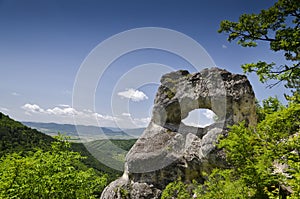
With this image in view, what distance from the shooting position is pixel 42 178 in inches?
327

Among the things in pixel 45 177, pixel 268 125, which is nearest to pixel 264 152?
pixel 268 125

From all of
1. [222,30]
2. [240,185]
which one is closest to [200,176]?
[240,185]

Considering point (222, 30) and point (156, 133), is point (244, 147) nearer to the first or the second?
point (222, 30)

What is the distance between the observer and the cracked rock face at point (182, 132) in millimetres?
17438

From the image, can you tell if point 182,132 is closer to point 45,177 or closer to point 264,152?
point 264,152

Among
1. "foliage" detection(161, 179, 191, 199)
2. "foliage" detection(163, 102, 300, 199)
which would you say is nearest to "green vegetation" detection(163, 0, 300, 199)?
"foliage" detection(163, 102, 300, 199)

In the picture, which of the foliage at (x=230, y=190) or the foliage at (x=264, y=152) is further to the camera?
Answer: the foliage at (x=230, y=190)

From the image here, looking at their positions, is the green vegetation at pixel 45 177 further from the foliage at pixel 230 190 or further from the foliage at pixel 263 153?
the foliage at pixel 263 153

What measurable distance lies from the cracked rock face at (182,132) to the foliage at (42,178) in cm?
960

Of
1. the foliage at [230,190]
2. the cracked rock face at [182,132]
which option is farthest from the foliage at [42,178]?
the cracked rock face at [182,132]

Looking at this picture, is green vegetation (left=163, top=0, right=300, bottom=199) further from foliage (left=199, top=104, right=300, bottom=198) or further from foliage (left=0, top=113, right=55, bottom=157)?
foliage (left=0, top=113, right=55, bottom=157)

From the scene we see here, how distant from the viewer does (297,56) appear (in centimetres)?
894

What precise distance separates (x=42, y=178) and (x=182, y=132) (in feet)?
43.6

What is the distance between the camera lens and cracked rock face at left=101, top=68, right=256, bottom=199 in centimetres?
1744
